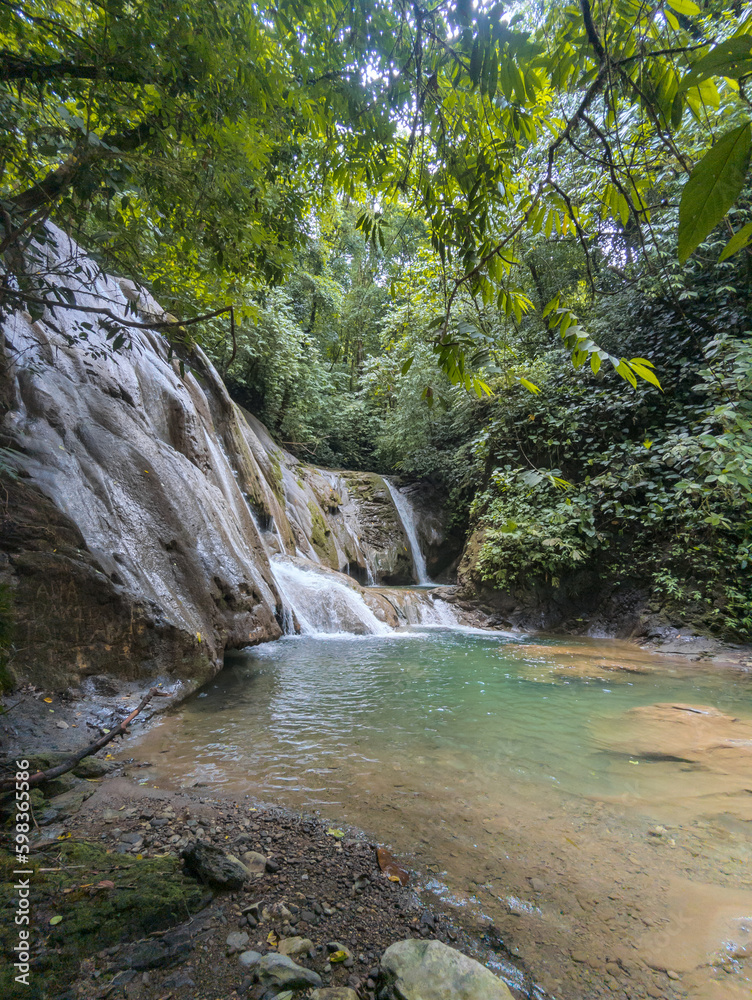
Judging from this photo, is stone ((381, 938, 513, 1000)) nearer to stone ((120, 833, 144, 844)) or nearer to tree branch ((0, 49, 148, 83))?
stone ((120, 833, 144, 844))

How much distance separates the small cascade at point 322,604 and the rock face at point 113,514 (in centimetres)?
92

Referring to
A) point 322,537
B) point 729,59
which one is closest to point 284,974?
point 729,59

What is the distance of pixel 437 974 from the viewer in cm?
→ 155

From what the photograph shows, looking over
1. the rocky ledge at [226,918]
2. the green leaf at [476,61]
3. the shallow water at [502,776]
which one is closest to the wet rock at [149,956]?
the rocky ledge at [226,918]

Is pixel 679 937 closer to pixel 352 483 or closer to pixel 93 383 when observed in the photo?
pixel 93 383

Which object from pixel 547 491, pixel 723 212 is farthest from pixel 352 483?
pixel 723 212

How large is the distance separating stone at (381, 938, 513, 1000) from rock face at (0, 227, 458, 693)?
281cm

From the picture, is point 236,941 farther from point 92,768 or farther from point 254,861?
point 92,768

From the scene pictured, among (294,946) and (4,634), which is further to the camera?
(4,634)

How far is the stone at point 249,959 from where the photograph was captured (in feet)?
5.14

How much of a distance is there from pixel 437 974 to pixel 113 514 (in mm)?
4429

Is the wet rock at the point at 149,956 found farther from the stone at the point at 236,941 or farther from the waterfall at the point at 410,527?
the waterfall at the point at 410,527

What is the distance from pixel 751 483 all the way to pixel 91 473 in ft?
26.5

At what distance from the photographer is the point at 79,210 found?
106 inches
